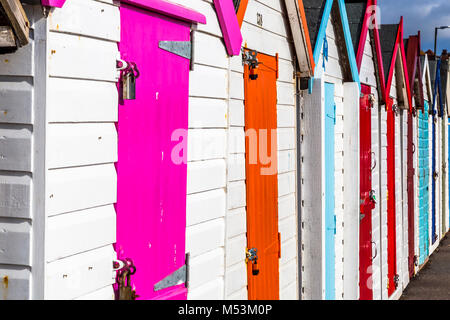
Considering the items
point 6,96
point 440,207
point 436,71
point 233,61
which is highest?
point 436,71

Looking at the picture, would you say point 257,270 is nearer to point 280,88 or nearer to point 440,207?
point 280,88

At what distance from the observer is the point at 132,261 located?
3.41 metres

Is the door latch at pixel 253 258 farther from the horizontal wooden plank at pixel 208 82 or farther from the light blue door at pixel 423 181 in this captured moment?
the light blue door at pixel 423 181

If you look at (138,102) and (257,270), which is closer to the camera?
(138,102)

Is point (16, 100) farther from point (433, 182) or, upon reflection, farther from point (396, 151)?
point (433, 182)

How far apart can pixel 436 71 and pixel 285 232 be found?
14.1 meters

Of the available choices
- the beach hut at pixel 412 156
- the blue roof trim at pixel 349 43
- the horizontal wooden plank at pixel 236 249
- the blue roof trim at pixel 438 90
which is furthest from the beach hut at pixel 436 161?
the horizontal wooden plank at pixel 236 249

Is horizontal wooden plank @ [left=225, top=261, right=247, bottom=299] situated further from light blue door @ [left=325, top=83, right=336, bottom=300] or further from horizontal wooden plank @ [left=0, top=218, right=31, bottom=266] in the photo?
light blue door @ [left=325, top=83, right=336, bottom=300]

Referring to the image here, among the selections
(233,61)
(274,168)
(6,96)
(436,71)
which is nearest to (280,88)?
(274,168)

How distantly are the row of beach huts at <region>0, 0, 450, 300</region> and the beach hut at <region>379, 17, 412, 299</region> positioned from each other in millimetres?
2461

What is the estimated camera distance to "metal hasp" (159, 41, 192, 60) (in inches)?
147

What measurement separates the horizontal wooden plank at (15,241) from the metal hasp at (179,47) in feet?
4.31

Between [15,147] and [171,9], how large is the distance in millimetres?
1308

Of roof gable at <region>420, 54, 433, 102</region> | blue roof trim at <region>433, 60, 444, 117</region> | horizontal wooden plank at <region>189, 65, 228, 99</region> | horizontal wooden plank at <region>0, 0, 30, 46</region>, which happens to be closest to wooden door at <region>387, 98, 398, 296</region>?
roof gable at <region>420, 54, 433, 102</region>
